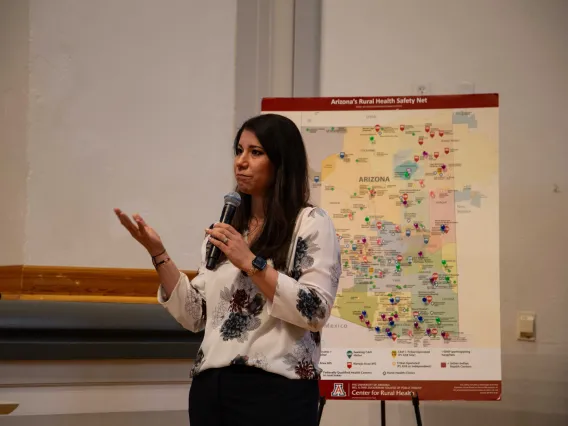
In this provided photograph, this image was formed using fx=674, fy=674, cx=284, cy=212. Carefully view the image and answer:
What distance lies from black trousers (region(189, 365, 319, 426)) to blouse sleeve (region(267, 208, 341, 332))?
132 millimetres

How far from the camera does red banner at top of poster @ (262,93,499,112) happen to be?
271 centimetres

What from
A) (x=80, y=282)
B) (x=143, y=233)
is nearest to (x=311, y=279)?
(x=143, y=233)

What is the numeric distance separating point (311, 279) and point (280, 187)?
241mm

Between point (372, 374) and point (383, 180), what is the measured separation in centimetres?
76

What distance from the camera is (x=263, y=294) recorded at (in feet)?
4.78

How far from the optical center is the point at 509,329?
332 cm

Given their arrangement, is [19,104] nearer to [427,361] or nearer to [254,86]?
[254,86]

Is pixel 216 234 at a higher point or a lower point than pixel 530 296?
higher

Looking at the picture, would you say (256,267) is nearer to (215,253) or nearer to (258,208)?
(215,253)

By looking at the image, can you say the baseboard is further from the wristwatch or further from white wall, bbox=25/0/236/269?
the wristwatch

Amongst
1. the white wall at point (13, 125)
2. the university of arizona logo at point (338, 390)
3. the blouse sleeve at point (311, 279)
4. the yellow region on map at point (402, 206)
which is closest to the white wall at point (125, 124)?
the white wall at point (13, 125)

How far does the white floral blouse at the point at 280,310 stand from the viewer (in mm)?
1405

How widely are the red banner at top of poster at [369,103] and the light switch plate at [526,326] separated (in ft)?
3.94

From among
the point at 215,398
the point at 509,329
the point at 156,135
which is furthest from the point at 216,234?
the point at 509,329
